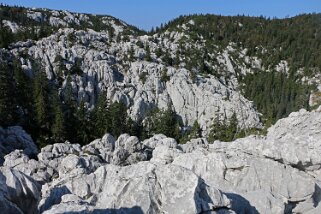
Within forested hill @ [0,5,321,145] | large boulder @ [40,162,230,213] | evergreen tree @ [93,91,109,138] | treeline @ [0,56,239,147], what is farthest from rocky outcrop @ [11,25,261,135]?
large boulder @ [40,162,230,213]

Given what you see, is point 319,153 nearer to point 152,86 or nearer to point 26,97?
point 26,97

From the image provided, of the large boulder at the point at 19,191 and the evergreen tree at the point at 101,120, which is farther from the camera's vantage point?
the evergreen tree at the point at 101,120

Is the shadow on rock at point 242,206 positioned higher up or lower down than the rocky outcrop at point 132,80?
lower down

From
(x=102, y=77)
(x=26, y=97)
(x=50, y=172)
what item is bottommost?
(x=50, y=172)

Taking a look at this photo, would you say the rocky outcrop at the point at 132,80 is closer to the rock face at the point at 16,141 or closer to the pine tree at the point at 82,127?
the pine tree at the point at 82,127

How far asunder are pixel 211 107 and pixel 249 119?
Answer: 49.2 ft

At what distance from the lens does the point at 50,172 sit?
51.3m

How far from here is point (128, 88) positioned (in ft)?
442

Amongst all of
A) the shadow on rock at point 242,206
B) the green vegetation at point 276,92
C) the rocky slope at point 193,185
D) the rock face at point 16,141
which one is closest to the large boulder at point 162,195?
the rocky slope at point 193,185

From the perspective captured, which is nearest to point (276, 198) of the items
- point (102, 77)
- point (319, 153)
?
point (319, 153)

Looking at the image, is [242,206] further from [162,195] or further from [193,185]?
[162,195]

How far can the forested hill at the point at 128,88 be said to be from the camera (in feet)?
309

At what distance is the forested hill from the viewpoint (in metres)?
94.1

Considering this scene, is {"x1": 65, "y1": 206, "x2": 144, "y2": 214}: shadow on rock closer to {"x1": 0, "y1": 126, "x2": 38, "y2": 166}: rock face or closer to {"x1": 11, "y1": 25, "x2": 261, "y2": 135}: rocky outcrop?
{"x1": 0, "y1": 126, "x2": 38, "y2": 166}: rock face
